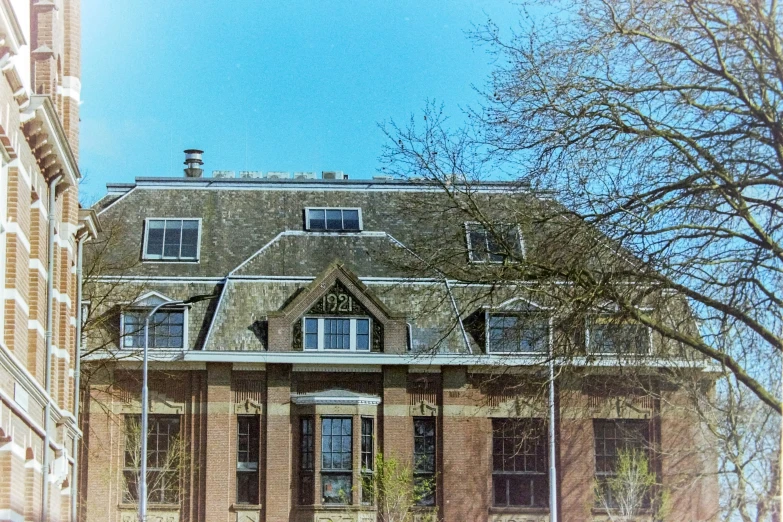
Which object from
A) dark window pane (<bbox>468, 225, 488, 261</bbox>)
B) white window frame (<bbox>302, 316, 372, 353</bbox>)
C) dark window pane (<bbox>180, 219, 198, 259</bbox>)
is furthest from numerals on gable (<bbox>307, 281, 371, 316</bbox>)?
dark window pane (<bbox>468, 225, 488, 261</bbox>)

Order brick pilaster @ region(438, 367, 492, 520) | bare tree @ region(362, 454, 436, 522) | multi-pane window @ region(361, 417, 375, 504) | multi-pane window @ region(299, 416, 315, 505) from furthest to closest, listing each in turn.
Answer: brick pilaster @ region(438, 367, 492, 520) < multi-pane window @ region(299, 416, 315, 505) < multi-pane window @ region(361, 417, 375, 504) < bare tree @ region(362, 454, 436, 522)

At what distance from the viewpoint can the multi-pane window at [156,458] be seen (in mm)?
45656

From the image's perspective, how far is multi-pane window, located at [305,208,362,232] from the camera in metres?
51.4

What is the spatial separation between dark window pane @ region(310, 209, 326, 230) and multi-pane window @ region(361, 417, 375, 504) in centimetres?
789

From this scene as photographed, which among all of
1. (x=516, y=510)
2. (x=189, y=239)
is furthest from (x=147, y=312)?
(x=516, y=510)

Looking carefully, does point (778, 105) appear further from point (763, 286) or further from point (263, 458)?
point (263, 458)

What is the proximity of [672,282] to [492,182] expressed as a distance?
31.1m

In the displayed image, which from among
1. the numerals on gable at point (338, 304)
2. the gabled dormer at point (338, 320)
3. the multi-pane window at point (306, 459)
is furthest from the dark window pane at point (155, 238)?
the multi-pane window at point (306, 459)

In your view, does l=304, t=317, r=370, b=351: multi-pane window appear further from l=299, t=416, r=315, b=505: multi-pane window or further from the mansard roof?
l=299, t=416, r=315, b=505: multi-pane window

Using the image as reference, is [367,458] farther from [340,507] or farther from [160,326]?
[160,326]

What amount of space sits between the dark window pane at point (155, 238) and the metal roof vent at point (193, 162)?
4815 millimetres

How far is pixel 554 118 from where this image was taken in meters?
20.5

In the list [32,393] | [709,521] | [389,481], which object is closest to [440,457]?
[389,481]

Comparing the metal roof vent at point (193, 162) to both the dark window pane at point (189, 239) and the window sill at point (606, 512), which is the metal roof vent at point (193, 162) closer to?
the dark window pane at point (189, 239)
